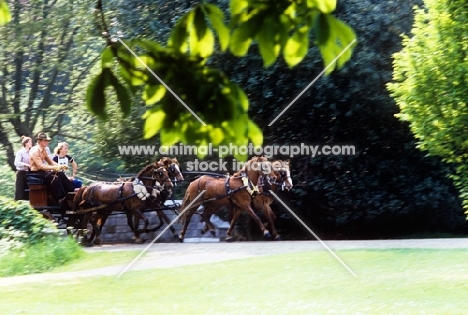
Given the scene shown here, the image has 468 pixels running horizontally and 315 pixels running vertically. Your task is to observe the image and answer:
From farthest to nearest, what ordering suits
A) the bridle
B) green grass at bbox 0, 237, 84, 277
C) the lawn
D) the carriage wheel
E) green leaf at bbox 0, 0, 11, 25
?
the carriage wheel, the bridle, green grass at bbox 0, 237, 84, 277, the lawn, green leaf at bbox 0, 0, 11, 25

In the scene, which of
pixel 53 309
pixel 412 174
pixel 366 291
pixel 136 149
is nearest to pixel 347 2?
pixel 412 174

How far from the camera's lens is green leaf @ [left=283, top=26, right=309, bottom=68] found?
3.13m

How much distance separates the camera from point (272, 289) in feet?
29.0

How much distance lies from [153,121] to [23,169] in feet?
39.3

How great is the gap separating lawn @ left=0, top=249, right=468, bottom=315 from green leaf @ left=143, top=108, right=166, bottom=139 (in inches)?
192

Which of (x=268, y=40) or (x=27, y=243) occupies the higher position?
(x=268, y=40)

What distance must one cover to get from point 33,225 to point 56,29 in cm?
1006

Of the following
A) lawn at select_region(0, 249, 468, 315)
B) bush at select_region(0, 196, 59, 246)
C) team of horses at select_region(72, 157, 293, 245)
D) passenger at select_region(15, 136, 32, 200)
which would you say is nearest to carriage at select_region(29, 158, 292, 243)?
team of horses at select_region(72, 157, 293, 245)

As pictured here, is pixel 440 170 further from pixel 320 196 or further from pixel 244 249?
pixel 244 249

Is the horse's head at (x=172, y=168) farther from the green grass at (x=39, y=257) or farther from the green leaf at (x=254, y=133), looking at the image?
the green leaf at (x=254, y=133)

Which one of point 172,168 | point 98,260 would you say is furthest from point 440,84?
point 172,168

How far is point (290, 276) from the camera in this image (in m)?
9.46

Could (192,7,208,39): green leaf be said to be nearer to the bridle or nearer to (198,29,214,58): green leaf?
(198,29,214,58): green leaf

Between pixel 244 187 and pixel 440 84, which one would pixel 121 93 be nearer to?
pixel 440 84
